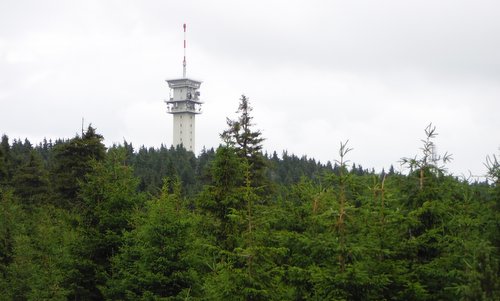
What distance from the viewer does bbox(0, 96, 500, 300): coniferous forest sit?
16219 millimetres

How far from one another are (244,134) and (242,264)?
14.5m

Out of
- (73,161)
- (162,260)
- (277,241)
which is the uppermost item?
(73,161)

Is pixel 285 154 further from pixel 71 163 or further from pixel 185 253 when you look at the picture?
pixel 185 253

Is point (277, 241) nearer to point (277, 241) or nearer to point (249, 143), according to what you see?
point (277, 241)

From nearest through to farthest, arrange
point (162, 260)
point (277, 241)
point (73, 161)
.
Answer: point (277, 241), point (162, 260), point (73, 161)

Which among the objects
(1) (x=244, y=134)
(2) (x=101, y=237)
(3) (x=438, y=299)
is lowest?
(3) (x=438, y=299)

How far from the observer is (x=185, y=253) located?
2127cm

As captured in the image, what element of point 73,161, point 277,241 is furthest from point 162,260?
point 73,161

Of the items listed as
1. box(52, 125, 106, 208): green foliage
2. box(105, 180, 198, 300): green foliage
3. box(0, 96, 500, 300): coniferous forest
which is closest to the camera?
box(0, 96, 500, 300): coniferous forest

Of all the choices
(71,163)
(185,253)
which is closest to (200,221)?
(185,253)

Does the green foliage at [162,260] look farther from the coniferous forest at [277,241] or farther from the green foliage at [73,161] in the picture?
the green foliage at [73,161]

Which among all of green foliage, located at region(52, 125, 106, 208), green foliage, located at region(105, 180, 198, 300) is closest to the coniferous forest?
green foliage, located at region(105, 180, 198, 300)

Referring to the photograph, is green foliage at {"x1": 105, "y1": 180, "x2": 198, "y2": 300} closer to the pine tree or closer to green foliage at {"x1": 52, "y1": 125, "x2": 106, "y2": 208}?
the pine tree

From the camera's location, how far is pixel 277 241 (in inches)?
738
